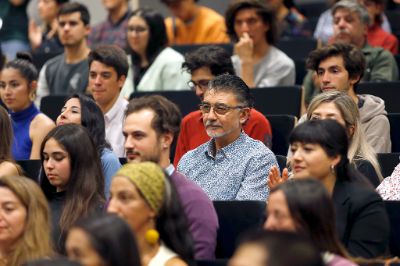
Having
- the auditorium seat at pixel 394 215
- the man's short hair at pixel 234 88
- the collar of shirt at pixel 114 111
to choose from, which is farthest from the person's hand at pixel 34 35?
the auditorium seat at pixel 394 215

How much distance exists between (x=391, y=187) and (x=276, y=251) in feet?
6.48

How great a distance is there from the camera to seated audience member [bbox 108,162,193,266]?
397 centimetres

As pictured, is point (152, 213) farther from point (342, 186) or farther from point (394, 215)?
point (394, 215)

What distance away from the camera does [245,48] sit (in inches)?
280

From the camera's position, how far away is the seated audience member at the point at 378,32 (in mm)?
7719

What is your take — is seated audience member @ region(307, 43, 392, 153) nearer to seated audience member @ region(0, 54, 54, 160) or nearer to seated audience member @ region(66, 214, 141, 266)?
seated audience member @ region(0, 54, 54, 160)

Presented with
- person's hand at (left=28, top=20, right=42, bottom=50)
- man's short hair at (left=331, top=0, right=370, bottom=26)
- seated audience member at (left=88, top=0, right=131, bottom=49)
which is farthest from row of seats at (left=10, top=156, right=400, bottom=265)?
person's hand at (left=28, top=20, right=42, bottom=50)

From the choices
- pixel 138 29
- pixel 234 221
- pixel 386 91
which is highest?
pixel 138 29

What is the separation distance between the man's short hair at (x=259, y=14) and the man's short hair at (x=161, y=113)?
249 centimetres

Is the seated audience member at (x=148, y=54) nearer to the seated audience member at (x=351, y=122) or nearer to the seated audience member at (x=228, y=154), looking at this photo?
the seated audience member at (x=228, y=154)

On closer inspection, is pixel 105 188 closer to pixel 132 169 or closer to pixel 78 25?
pixel 132 169

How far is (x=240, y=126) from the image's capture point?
5.21 meters

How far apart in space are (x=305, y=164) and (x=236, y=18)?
319 centimetres

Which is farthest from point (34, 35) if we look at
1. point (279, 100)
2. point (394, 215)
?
point (394, 215)
